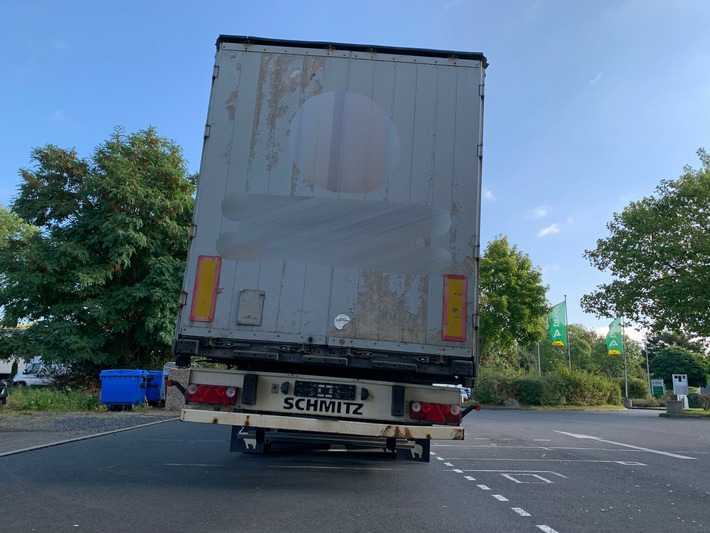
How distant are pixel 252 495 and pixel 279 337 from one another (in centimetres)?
164

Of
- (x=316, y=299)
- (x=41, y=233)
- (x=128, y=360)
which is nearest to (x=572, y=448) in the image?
(x=316, y=299)

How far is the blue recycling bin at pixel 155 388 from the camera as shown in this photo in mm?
16305

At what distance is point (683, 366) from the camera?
50.6 meters

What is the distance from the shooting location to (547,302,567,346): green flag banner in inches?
1228

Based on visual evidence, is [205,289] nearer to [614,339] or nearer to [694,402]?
[614,339]

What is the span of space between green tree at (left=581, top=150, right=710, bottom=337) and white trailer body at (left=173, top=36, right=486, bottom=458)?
74.5 ft

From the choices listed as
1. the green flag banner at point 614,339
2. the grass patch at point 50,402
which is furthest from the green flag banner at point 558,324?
the grass patch at point 50,402

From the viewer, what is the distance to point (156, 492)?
523 cm

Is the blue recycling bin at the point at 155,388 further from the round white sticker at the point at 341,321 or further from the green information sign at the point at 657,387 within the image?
the green information sign at the point at 657,387

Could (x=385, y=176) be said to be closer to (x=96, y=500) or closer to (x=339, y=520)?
(x=339, y=520)

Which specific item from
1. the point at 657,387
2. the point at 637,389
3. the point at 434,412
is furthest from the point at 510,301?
the point at 434,412

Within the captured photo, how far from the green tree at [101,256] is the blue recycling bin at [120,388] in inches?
164

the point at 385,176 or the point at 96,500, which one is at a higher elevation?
the point at 385,176

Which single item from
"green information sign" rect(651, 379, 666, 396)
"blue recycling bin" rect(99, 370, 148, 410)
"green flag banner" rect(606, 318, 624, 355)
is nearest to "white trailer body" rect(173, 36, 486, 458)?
"blue recycling bin" rect(99, 370, 148, 410)
